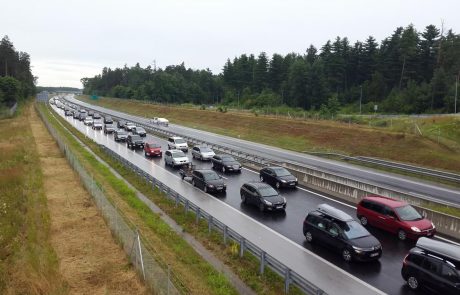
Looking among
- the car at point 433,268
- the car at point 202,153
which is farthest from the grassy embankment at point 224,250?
the car at point 202,153

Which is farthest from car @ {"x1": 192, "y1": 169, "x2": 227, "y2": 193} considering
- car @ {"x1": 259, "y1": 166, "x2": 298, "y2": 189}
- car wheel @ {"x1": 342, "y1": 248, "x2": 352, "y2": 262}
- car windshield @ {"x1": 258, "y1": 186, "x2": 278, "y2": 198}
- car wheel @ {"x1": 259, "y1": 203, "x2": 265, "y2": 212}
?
car wheel @ {"x1": 342, "y1": 248, "x2": 352, "y2": 262}

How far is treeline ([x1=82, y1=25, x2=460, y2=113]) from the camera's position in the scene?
78562 millimetres

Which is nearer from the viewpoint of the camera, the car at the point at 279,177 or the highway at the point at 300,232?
the highway at the point at 300,232

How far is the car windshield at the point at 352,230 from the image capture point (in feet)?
54.3

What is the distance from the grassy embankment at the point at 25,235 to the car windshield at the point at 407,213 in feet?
48.2

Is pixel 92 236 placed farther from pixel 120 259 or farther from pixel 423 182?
pixel 423 182

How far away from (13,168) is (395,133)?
40.0 metres

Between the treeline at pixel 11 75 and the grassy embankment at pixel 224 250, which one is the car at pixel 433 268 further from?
the treeline at pixel 11 75

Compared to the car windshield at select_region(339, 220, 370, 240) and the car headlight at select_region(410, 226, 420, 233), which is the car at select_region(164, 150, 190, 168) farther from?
the car headlight at select_region(410, 226, 420, 233)

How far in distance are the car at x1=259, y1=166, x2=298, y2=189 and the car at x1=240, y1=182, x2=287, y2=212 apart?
4.55 m

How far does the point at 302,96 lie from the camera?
98.9 meters

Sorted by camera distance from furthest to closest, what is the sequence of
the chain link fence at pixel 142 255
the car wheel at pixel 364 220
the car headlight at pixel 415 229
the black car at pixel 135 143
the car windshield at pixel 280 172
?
the black car at pixel 135 143
the car windshield at pixel 280 172
the car wheel at pixel 364 220
the car headlight at pixel 415 229
the chain link fence at pixel 142 255

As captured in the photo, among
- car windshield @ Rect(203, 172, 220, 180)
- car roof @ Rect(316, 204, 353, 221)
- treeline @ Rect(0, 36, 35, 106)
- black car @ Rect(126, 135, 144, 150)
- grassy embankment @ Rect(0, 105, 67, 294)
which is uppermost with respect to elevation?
treeline @ Rect(0, 36, 35, 106)

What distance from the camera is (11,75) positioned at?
131 m
